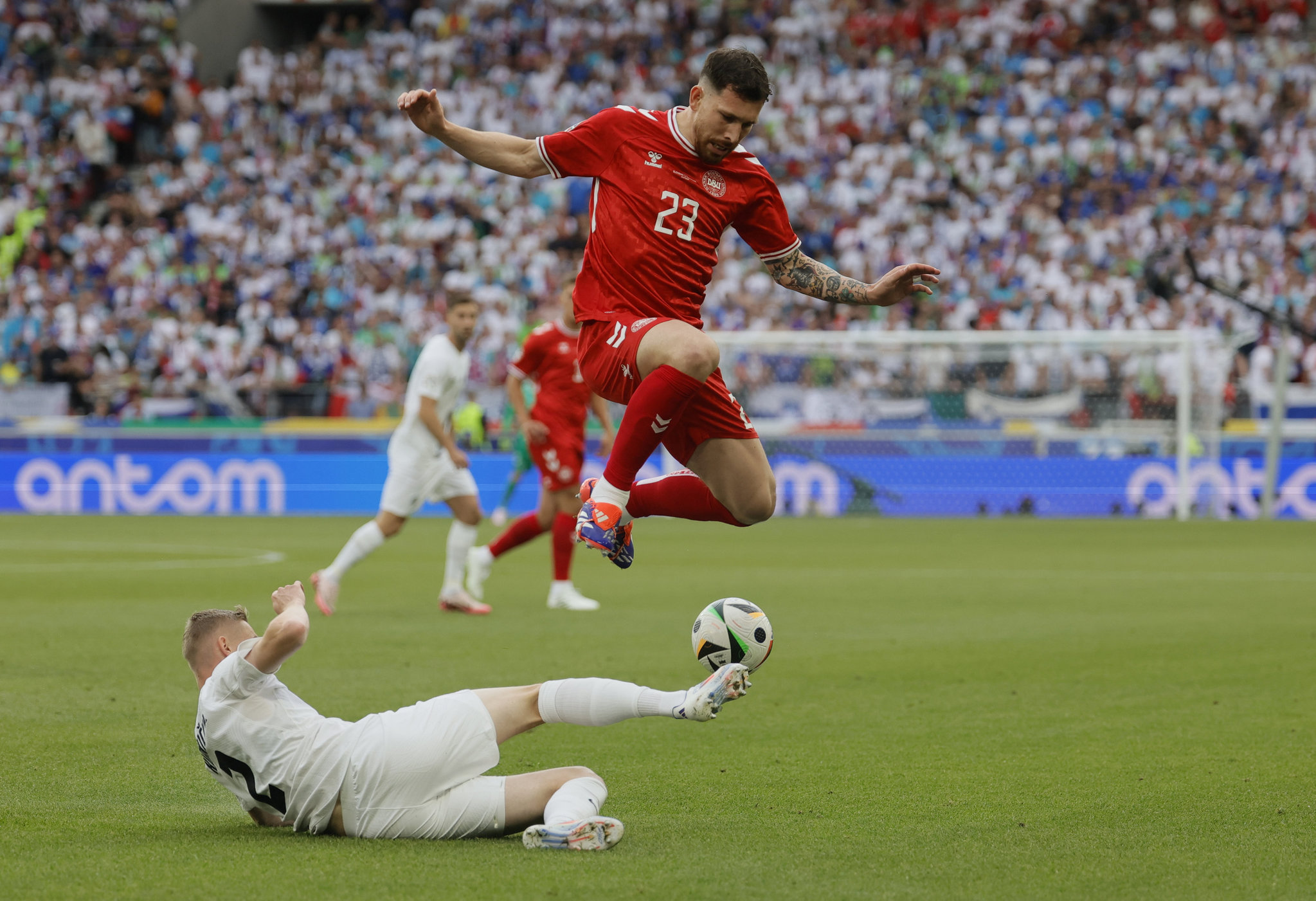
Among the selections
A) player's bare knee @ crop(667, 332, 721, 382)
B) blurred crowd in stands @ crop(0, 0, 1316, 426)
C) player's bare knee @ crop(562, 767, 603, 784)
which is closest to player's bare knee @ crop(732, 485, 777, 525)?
player's bare knee @ crop(667, 332, 721, 382)

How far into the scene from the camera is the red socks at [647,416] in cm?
533

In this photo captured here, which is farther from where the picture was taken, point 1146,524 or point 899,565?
point 1146,524

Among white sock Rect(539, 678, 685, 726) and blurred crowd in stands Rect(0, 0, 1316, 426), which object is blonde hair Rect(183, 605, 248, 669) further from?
blurred crowd in stands Rect(0, 0, 1316, 426)

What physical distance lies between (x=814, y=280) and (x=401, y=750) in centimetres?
282

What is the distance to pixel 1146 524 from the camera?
19.6 meters

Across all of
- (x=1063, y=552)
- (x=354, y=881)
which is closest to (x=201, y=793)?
(x=354, y=881)

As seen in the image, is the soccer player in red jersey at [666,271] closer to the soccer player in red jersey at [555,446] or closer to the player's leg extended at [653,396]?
the player's leg extended at [653,396]

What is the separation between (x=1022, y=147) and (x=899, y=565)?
46.3 ft

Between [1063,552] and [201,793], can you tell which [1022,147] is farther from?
[201,793]

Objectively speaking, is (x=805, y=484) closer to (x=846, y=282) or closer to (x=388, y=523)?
(x=388, y=523)

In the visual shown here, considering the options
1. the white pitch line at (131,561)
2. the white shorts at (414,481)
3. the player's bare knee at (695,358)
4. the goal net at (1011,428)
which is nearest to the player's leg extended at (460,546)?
the white shorts at (414,481)

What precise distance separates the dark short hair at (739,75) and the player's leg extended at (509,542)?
620 cm

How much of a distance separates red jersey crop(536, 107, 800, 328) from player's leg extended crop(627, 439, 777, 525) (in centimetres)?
52

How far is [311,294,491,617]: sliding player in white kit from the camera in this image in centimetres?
1096
